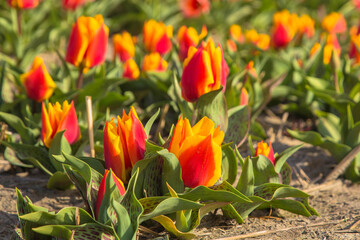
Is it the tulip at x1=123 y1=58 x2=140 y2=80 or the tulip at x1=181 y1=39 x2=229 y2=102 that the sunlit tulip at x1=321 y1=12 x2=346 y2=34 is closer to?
the tulip at x1=123 y1=58 x2=140 y2=80

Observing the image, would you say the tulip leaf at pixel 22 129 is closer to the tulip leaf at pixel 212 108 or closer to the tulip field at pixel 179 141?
the tulip field at pixel 179 141

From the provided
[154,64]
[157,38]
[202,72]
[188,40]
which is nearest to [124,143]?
[202,72]

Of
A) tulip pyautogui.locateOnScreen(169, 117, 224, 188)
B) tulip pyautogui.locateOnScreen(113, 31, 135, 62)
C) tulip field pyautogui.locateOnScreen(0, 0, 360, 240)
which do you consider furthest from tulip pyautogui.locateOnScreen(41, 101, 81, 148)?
tulip pyautogui.locateOnScreen(113, 31, 135, 62)

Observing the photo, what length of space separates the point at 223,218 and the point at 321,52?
159 centimetres

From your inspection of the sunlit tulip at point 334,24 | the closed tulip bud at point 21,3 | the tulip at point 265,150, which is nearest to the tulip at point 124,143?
the tulip at point 265,150

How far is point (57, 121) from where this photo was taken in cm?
216

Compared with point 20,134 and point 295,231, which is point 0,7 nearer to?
point 20,134

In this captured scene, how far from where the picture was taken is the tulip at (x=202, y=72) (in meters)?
2.00

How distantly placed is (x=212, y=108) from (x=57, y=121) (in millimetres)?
638

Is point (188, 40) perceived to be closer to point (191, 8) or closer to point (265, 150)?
point (265, 150)

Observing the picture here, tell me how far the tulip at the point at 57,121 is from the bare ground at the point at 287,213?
9.6 inches

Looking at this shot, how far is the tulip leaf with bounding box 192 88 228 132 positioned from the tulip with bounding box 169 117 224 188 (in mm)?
386

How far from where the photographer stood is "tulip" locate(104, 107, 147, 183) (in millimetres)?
1720

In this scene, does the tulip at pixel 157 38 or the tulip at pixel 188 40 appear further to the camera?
the tulip at pixel 157 38
